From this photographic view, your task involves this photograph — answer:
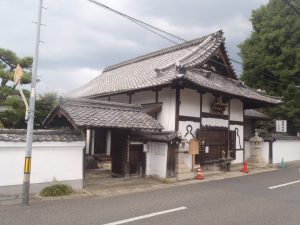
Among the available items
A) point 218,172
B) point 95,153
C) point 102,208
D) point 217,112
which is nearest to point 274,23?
point 217,112

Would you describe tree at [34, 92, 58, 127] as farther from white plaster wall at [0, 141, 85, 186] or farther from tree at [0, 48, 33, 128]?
white plaster wall at [0, 141, 85, 186]

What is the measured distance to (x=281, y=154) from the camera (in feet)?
72.0

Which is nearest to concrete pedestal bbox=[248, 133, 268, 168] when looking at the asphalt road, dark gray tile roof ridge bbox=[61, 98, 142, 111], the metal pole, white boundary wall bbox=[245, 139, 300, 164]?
white boundary wall bbox=[245, 139, 300, 164]

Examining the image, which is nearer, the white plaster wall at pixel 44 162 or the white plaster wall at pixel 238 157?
the white plaster wall at pixel 44 162

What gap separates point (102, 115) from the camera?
13156 millimetres

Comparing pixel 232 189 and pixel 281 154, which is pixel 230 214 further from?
pixel 281 154

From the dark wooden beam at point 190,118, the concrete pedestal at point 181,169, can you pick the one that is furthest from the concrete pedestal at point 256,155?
the concrete pedestal at point 181,169

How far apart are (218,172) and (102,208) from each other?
9.63 metres

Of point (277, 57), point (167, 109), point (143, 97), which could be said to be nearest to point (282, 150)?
point (277, 57)

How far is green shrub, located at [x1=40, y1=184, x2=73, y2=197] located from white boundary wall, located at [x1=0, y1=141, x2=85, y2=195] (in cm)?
21

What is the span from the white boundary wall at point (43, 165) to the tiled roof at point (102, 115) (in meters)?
1.08

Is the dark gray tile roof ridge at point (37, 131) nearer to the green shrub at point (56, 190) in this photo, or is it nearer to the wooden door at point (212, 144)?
the green shrub at point (56, 190)

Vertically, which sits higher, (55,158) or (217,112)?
(217,112)

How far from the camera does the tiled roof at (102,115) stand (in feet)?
39.6
